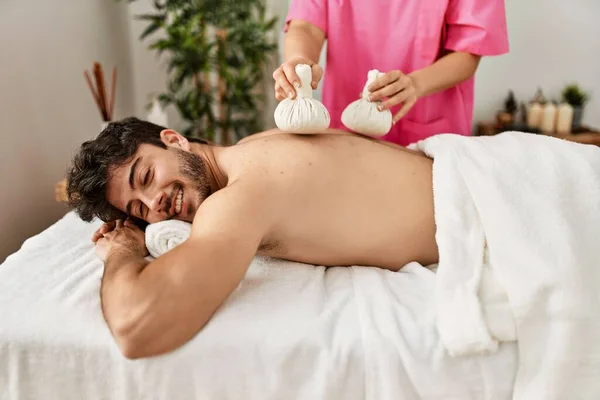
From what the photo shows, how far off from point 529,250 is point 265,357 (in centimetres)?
58

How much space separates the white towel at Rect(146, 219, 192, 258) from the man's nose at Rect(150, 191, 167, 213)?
0.05m

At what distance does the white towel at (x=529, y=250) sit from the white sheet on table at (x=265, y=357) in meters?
0.06

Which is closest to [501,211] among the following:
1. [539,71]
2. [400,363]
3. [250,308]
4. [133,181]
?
[400,363]

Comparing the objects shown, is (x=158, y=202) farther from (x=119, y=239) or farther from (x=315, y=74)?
(x=315, y=74)

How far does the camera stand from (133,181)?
1.24 metres

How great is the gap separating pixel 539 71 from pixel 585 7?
1.35 feet

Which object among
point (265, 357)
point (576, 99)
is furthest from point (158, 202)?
point (576, 99)

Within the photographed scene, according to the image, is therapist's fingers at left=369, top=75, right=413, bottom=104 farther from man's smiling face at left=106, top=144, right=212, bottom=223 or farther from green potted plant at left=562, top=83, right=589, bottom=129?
green potted plant at left=562, top=83, right=589, bottom=129

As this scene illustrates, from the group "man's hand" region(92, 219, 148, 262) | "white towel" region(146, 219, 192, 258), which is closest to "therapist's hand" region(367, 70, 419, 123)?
"white towel" region(146, 219, 192, 258)

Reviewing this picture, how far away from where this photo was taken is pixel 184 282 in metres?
0.92

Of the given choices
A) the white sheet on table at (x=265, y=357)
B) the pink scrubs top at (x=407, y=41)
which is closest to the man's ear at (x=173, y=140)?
the white sheet on table at (x=265, y=357)

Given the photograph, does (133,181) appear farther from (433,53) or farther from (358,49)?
(433,53)

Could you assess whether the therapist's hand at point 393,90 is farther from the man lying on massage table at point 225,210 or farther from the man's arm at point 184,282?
the man's arm at point 184,282

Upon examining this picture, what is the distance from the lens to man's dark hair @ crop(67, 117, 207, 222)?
1265 mm
